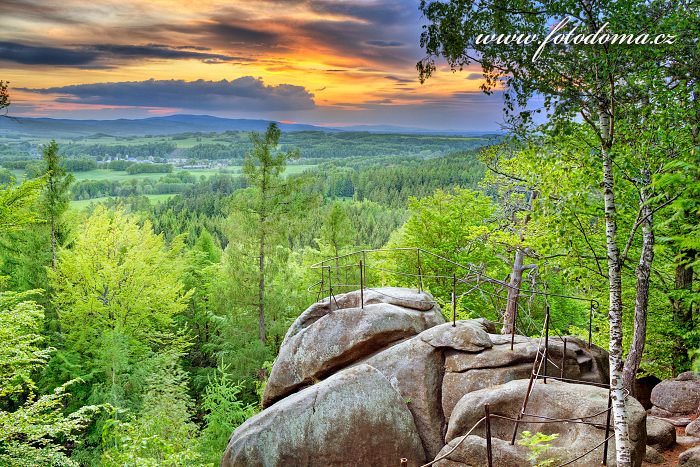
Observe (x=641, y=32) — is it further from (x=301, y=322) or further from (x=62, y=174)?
(x=62, y=174)

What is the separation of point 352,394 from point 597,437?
17.1 feet

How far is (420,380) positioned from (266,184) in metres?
17.2

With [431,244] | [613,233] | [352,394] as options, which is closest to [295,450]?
[352,394]

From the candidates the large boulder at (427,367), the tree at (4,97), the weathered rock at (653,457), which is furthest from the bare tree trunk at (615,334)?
the tree at (4,97)

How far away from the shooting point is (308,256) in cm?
3806

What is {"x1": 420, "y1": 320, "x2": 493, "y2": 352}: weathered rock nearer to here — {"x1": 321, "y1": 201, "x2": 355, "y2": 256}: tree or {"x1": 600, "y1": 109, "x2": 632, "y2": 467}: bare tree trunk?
{"x1": 600, "y1": 109, "x2": 632, "y2": 467}: bare tree trunk

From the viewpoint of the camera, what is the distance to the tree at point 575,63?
354 inches

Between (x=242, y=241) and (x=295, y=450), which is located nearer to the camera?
(x=295, y=450)

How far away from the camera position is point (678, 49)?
31.9ft

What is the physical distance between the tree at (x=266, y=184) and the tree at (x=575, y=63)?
16.7 m

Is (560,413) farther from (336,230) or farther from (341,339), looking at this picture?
(336,230)

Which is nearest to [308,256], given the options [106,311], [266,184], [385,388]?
[266,184]

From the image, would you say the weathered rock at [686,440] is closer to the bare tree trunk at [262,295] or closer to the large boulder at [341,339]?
the large boulder at [341,339]

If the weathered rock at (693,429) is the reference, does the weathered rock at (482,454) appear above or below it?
above
